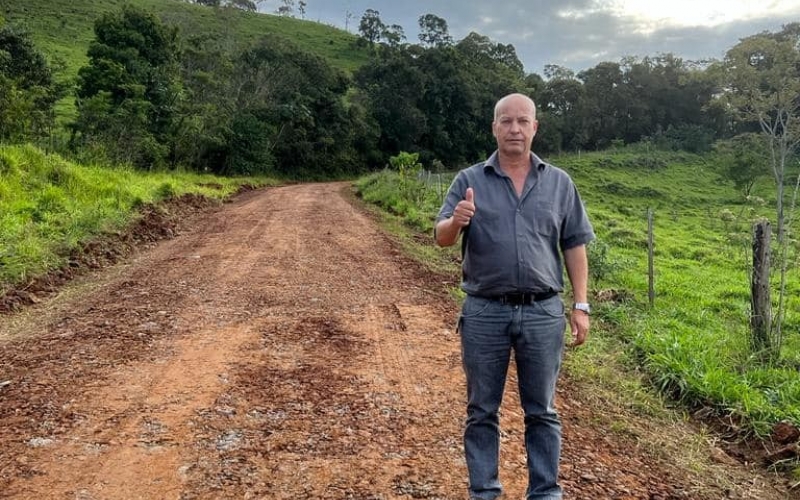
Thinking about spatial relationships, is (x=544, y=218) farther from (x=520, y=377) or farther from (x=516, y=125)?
(x=520, y=377)

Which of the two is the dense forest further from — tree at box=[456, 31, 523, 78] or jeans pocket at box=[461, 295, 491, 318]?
jeans pocket at box=[461, 295, 491, 318]

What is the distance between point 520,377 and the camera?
2520 millimetres

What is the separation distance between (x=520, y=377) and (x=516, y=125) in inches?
43.3

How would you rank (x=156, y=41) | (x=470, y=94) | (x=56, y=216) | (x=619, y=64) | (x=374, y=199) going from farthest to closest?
(x=619, y=64)
(x=470, y=94)
(x=156, y=41)
(x=374, y=199)
(x=56, y=216)

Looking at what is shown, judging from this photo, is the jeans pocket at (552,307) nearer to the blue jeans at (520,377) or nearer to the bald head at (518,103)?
the blue jeans at (520,377)

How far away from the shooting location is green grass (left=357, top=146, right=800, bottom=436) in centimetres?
414

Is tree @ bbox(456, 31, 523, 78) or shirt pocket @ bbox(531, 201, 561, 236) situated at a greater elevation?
tree @ bbox(456, 31, 523, 78)

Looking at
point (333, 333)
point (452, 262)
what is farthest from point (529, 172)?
Result: point (452, 262)

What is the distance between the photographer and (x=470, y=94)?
38.6 metres

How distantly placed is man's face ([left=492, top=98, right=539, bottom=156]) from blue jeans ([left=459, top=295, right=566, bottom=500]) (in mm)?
668

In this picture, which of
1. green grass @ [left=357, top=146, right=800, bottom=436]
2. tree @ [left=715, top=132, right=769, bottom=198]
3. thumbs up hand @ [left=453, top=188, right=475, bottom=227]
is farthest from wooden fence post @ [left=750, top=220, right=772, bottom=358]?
tree @ [left=715, top=132, right=769, bottom=198]

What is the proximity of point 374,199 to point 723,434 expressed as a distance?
47.2ft

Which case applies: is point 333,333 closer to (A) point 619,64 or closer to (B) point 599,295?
(B) point 599,295

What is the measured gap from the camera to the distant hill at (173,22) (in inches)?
1457
